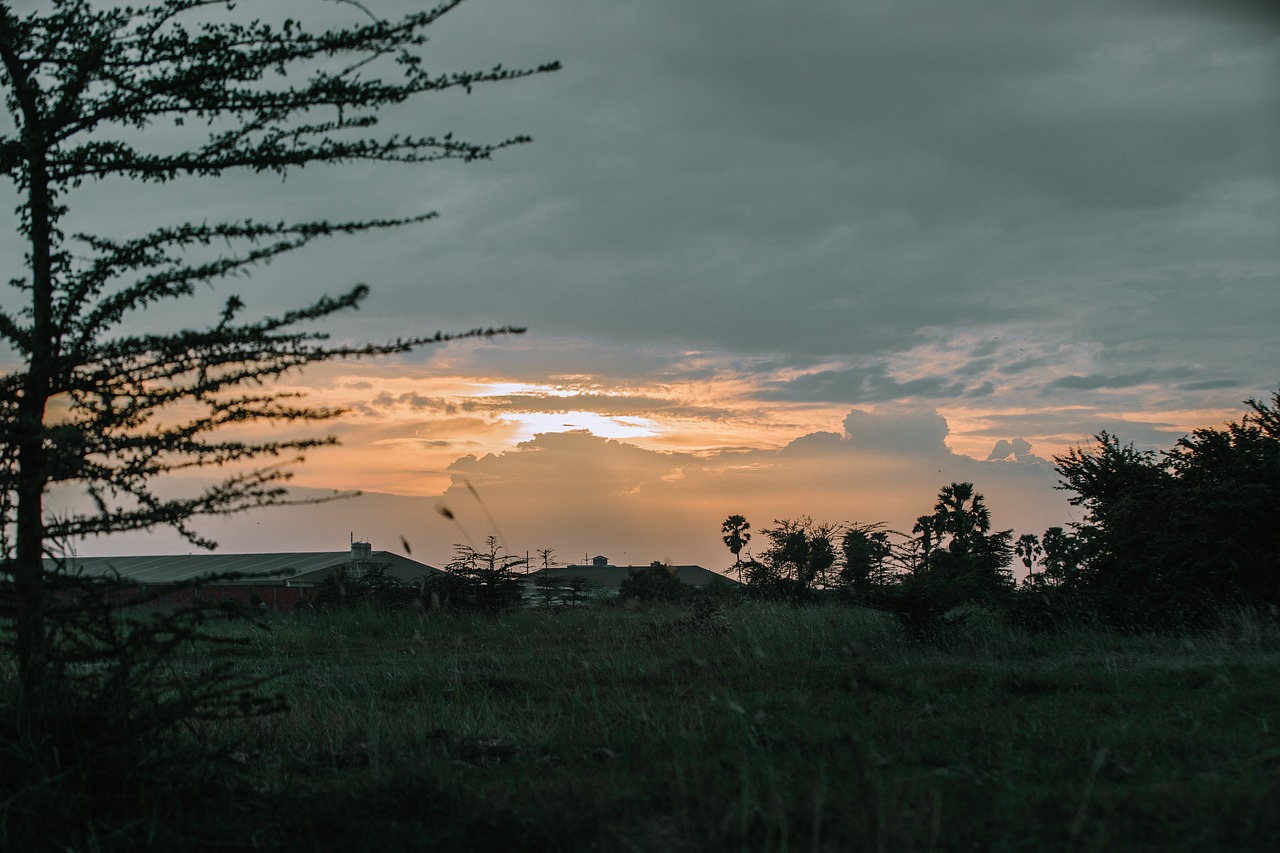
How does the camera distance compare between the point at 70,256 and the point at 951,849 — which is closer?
the point at 951,849

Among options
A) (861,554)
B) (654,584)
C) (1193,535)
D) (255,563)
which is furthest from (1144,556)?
(255,563)

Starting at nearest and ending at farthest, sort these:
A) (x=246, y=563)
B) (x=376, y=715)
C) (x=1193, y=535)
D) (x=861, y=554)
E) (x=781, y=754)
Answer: (x=781, y=754) < (x=376, y=715) < (x=1193, y=535) < (x=861, y=554) < (x=246, y=563)

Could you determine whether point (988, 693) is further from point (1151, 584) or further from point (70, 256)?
point (1151, 584)

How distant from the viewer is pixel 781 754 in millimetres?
5602

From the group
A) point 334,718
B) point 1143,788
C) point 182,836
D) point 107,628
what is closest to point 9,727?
point 107,628

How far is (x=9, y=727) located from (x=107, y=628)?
65cm

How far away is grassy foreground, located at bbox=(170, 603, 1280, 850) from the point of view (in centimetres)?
392

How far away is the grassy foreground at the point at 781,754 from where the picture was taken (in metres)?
3.92

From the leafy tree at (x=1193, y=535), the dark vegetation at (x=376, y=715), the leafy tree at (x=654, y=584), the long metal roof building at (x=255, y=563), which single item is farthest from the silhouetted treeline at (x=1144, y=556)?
the long metal roof building at (x=255, y=563)

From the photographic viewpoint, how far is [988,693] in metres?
7.87

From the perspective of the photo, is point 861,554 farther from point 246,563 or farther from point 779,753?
point 246,563


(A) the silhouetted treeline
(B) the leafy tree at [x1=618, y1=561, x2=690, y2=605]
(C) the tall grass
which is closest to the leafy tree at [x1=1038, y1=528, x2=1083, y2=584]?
(A) the silhouetted treeline

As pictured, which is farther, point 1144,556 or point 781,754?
point 1144,556

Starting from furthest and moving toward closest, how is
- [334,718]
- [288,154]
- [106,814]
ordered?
1. [334,718]
2. [288,154]
3. [106,814]
